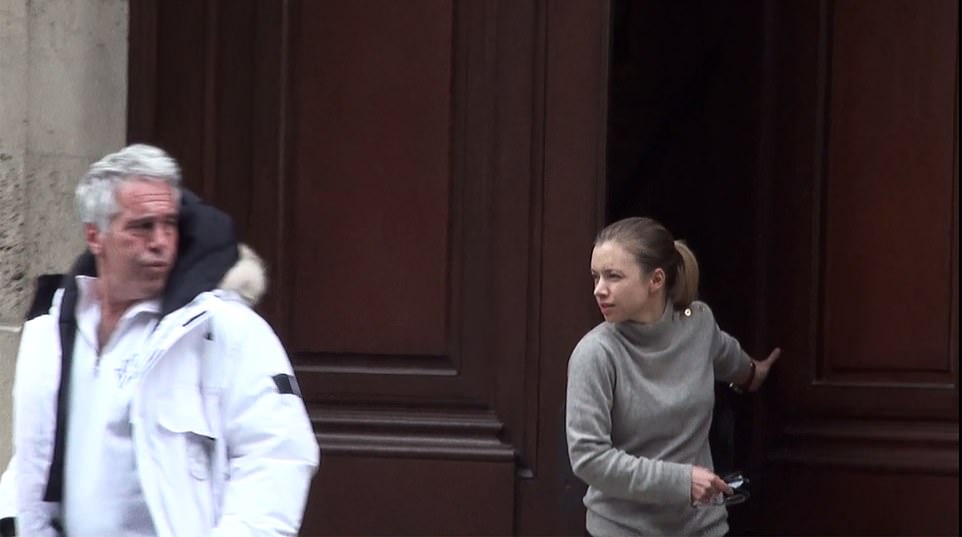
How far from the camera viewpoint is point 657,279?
440 cm

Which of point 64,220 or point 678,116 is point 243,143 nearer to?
point 64,220

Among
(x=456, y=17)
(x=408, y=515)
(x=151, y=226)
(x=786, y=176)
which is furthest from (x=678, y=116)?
(x=151, y=226)

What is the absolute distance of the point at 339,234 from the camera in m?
5.60

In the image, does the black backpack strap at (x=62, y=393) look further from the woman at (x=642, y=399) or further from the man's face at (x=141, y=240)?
the woman at (x=642, y=399)

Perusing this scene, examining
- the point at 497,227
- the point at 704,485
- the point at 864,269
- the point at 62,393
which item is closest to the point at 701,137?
the point at 864,269

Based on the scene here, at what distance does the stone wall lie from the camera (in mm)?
5324

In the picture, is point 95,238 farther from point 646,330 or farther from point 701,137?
point 701,137

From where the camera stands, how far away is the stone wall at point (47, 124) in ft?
17.5

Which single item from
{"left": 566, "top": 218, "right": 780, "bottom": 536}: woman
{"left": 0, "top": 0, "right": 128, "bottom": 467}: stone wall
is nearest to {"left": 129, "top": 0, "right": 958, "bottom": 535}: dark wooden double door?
{"left": 0, "top": 0, "right": 128, "bottom": 467}: stone wall

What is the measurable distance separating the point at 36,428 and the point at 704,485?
1.58 meters

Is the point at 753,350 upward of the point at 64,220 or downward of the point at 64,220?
downward

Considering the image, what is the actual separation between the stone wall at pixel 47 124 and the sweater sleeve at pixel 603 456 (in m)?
1.83

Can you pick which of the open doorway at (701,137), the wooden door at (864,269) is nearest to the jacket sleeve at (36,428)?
the open doorway at (701,137)

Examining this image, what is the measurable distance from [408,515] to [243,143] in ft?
4.01
